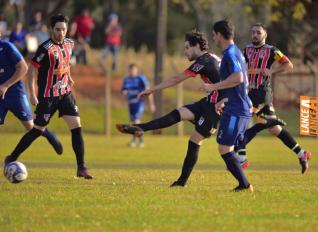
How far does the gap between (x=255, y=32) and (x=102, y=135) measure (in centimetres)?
1582

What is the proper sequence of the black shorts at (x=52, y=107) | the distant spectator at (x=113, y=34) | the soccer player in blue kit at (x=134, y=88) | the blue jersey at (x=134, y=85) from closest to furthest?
the black shorts at (x=52, y=107)
the soccer player in blue kit at (x=134, y=88)
the blue jersey at (x=134, y=85)
the distant spectator at (x=113, y=34)

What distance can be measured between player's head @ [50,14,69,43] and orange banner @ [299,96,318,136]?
3.68m

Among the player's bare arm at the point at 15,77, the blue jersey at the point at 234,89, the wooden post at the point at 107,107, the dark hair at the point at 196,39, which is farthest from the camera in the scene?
the wooden post at the point at 107,107

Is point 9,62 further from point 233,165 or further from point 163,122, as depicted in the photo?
point 233,165

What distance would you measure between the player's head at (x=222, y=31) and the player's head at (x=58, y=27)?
8.57ft

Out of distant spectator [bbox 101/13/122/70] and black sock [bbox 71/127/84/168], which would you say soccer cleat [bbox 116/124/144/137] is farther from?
distant spectator [bbox 101/13/122/70]

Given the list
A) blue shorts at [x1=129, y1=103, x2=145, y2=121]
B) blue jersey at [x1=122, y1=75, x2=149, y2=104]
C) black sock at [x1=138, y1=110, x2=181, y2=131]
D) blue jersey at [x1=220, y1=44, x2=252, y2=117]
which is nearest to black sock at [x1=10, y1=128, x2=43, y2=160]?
black sock at [x1=138, y1=110, x2=181, y2=131]

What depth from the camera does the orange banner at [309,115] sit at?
14.3m

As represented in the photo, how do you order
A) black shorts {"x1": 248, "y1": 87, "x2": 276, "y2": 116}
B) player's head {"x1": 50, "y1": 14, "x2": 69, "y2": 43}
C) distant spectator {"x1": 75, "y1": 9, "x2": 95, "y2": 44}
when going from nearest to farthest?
player's head {"x1": 50, "y1": 14, "x2": 69, "y2": 43} < black shorts {"x1": 248, "y1": 87, "x2": 276, "y2": 116} < distant spectator {"x1": 75, "y1": 9, "x2": 95, "y2": 44}

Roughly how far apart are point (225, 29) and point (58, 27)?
9.25ft

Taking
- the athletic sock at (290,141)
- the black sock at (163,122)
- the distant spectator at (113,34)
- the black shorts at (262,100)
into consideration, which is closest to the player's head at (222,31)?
the black sock at (163,122)

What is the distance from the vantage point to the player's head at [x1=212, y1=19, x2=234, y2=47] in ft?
37.7

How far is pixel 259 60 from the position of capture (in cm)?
1495

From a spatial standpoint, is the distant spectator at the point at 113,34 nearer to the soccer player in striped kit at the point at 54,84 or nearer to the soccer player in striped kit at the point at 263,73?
the soccer player in striped kit at the point at 263,73
